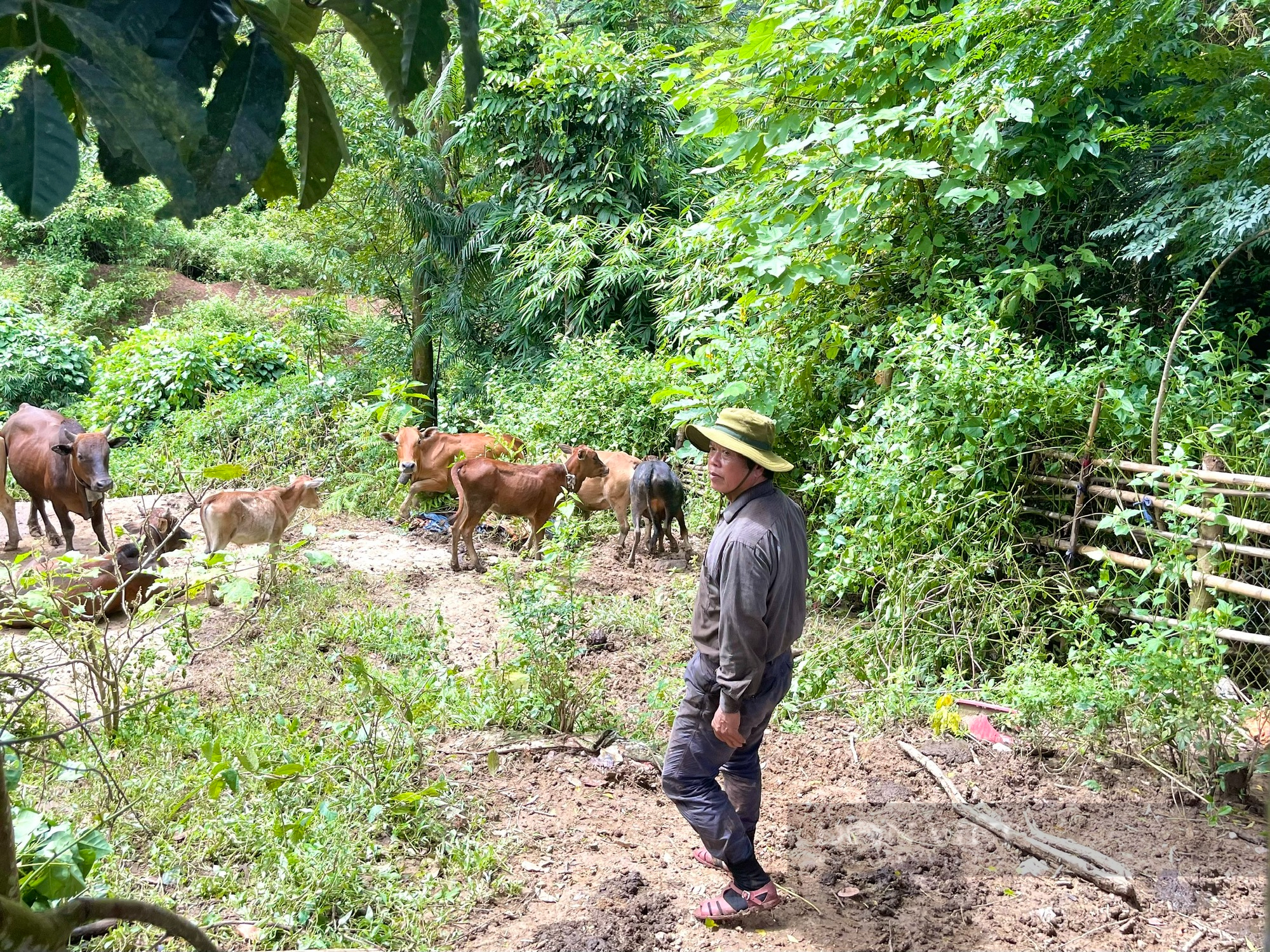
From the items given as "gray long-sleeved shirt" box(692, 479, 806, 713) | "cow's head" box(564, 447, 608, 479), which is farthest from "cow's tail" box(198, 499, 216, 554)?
"gray long-sleeved shirt" box(692, 479, 806, 713)

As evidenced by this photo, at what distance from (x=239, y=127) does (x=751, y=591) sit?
2.66 meters

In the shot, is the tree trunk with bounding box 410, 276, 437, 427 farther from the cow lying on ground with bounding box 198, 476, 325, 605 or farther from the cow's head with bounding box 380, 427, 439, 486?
the cow lying on ground with bounding box 198, 476, 325, 605

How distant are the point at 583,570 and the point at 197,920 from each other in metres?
4.90

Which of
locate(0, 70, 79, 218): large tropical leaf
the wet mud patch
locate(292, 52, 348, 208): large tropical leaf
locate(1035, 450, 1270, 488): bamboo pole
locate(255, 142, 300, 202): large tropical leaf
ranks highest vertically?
locate(292, 52, 348, 208): large tropical leaf

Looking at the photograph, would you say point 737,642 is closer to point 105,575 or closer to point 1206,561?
point 1206,561

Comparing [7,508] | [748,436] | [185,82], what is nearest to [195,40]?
[185,82]

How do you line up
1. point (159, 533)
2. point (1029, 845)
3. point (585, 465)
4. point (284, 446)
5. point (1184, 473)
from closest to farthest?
point (1029, 845) → point (1184, 473) → point (159, 533) → point (585, 465) → point (284, 446)

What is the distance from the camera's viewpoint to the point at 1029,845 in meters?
3.98

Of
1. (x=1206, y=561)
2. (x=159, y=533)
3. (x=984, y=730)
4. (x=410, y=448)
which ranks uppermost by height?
(x=1206, y=561)

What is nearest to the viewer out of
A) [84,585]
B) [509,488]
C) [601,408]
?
[84,585]

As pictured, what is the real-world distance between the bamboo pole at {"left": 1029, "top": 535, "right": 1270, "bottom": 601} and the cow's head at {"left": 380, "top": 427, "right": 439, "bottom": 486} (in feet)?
20.3

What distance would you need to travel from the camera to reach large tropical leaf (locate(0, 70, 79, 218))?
0.93m

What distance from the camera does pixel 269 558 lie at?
612cm

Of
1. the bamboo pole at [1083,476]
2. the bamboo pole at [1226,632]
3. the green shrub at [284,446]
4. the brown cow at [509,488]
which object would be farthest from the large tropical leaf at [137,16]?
the green shrub at [284,446]
